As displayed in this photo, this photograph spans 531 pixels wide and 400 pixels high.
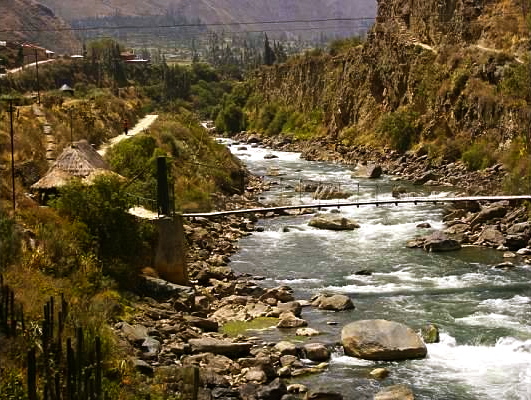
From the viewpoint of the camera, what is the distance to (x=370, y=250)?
79.6 ft

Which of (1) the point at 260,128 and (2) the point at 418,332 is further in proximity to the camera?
(1) the point at 260,128

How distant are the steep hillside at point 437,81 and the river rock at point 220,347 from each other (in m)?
24.2

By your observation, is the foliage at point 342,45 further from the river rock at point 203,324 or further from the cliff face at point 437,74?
the river rock at point 203,324

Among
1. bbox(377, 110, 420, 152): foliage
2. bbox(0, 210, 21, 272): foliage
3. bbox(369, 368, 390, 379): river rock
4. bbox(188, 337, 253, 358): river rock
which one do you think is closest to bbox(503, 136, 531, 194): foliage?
bbox(377, 110, 420, 152): foliage

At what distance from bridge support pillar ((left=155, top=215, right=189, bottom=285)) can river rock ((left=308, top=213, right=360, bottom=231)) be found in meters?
9.09

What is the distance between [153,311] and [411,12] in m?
41.7

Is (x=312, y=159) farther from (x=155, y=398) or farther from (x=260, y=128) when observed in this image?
(x=155, y=398)

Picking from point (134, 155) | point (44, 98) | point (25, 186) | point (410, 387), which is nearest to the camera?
point (410, 387)

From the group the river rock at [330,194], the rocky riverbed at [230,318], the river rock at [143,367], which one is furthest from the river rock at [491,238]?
the river rock at [143,367]

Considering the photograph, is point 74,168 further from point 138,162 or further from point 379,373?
point 379,373

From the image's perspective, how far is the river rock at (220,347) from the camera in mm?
14672

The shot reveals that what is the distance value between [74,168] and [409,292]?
875cm

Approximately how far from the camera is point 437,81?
4644cm

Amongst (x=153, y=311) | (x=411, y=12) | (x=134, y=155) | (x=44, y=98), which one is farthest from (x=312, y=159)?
(x=153, y=311)
